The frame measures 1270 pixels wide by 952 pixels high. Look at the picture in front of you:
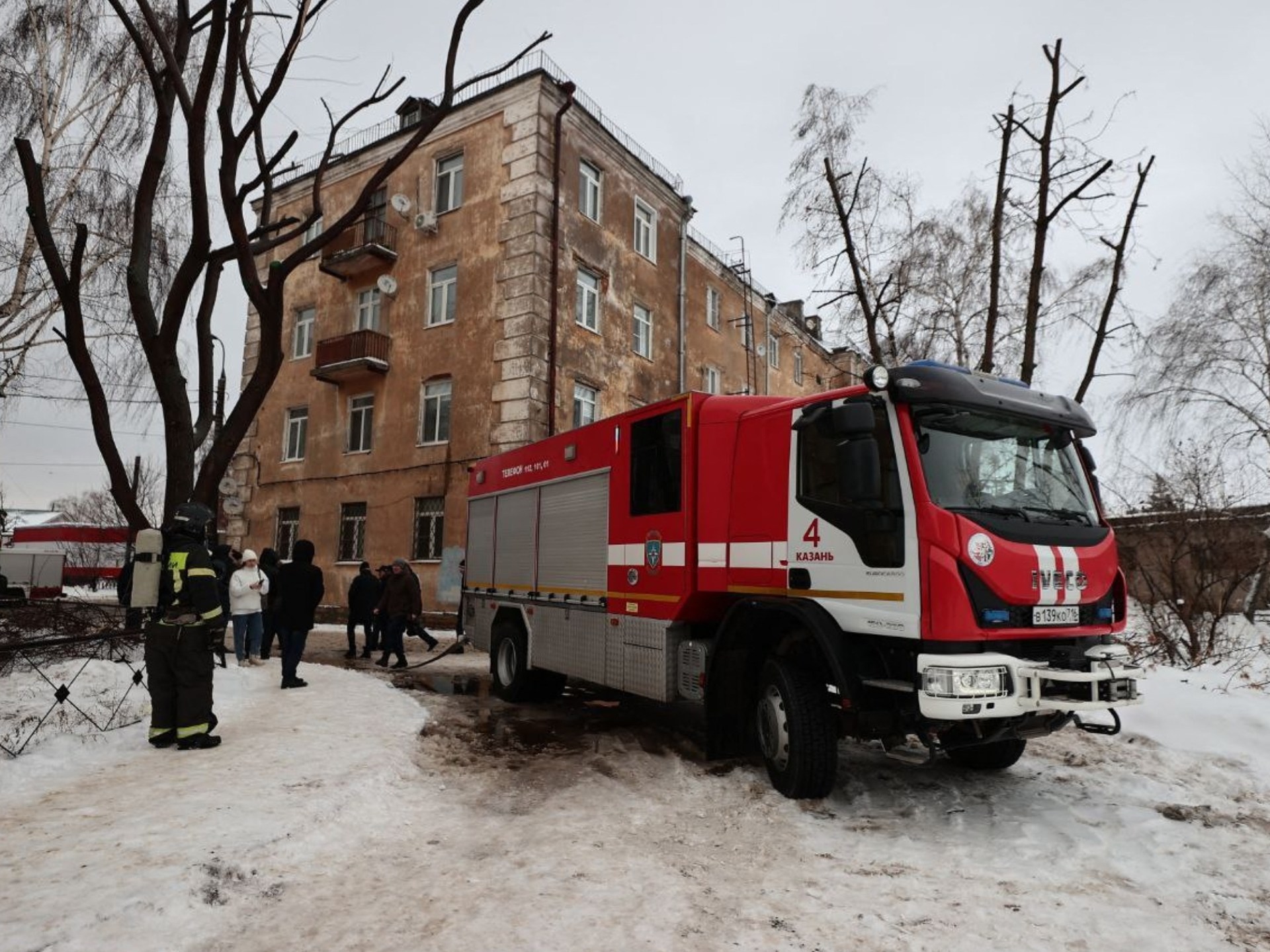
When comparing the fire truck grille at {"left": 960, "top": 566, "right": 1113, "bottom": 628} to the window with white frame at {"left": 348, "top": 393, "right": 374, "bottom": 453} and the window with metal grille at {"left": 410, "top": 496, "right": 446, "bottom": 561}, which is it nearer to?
the window with metal grille at {"left": 410, "top": 496, "right": 446, "bottom": 561}

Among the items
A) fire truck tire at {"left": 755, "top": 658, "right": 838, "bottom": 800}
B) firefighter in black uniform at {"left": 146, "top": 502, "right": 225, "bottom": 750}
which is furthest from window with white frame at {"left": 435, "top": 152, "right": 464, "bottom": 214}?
fire truck tire at {"left": 755, "top": 658, "right": 838, "bottom": 800}

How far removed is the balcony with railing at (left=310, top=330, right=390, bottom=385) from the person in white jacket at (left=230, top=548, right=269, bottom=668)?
11.2m

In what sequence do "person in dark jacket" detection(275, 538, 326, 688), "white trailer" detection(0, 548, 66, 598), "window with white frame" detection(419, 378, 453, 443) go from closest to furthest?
"person in dark jacket" detection(275, 538, 326, 688) < "window with white frame" detection(419, 378, 453, 443) < "white trailer" detection(0, 548, 66, 598)

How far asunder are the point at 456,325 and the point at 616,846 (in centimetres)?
1752

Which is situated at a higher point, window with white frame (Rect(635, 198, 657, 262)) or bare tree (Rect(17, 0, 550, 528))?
window with white frame (Rect(635, 198, 657, 262))

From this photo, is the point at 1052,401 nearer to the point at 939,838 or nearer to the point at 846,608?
the point at 846,608

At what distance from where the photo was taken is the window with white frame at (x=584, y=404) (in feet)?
66.7

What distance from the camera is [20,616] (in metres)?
8.57

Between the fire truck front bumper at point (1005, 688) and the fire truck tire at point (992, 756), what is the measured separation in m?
1.35

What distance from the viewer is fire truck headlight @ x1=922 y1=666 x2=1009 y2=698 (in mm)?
4539

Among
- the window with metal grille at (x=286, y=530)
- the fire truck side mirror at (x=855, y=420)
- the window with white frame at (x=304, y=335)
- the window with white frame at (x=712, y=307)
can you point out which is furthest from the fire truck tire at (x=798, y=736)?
the window with white frame at (x=712, y=307)

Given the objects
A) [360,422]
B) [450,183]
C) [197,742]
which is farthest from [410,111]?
[197,742]

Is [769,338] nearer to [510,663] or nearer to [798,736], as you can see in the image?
[510,663]

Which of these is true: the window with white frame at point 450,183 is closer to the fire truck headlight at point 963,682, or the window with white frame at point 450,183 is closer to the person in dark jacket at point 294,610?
the person in dark jacket at point 294,610
